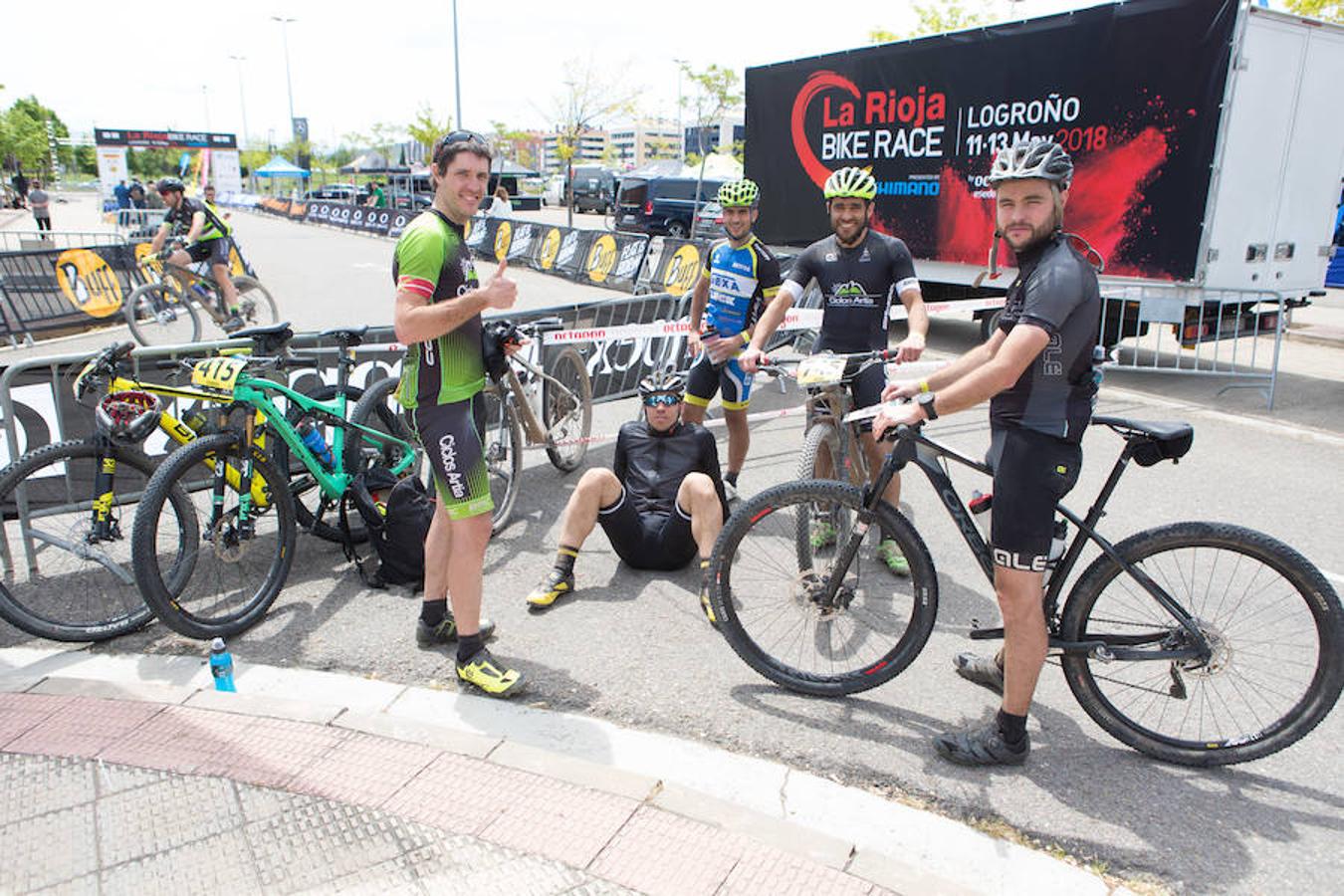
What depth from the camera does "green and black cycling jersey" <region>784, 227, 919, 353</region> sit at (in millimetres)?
4785

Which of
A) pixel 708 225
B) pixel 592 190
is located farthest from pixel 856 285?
pixel 592 190

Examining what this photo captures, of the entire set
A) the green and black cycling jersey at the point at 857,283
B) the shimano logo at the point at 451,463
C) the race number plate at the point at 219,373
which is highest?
the green and black cycling jersey at the point at 857,283

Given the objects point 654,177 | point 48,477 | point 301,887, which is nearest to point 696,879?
point 301,887

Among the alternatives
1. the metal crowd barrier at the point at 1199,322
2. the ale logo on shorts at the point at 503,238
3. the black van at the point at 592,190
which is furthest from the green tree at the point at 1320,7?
the black van at the point at 592,190

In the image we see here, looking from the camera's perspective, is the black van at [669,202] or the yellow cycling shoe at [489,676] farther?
the black van at [669,202]

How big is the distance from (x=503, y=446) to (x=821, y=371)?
2.50 m

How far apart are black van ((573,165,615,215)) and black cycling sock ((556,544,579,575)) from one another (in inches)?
1608

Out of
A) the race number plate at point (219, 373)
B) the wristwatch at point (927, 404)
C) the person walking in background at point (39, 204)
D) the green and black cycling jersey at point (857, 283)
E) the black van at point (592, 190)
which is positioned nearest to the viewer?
the wristwatch at point (927, 404)

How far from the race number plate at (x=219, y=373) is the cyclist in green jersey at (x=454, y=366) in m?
1.02

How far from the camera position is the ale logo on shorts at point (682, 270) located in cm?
1506

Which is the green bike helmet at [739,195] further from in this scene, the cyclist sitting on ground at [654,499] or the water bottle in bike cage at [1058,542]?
the water bottle in bike cage at [1058,542]

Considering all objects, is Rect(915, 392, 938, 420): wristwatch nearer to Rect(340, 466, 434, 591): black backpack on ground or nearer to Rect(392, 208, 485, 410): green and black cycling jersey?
Rect(392, 208, 485, 410): green and black cycling jersey

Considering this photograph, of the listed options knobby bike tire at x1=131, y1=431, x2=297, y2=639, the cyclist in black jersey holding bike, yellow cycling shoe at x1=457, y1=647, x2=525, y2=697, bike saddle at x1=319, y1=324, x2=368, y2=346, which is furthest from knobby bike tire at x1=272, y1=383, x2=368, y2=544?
the cyclist in black jersey holding bike

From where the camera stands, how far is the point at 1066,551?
3217 mm
